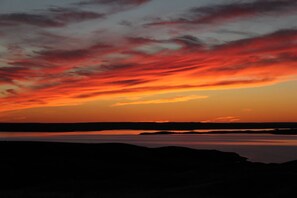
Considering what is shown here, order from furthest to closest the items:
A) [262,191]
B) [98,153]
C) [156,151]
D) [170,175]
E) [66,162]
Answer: [156,151] < [98,153] < [66,162] < [170,175] < [262,191]

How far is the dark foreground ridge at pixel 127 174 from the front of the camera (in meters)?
31.1

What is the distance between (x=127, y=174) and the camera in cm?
4716

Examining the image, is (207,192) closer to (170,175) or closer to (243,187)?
(243,187)

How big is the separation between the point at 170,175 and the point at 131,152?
20513 millimetres

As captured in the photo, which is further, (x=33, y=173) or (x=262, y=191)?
(x=33, y=173)

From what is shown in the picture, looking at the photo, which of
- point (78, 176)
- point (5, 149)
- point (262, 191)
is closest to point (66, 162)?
point (78, 176)

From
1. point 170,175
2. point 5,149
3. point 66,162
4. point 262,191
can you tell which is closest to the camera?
point 262,191

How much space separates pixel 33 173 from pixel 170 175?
13.1m

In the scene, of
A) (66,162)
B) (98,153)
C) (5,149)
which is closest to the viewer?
(66,162)

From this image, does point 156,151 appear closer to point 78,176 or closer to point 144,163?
point 144,163

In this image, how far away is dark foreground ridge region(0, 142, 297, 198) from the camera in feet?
102

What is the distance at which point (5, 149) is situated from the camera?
56219 millimetres

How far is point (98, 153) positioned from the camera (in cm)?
6084

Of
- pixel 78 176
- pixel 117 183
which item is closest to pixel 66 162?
pixel 78 176
